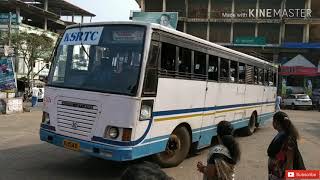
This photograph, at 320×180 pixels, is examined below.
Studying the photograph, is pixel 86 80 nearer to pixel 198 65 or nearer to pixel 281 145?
pixel 198 65

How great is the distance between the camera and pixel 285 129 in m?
5.55

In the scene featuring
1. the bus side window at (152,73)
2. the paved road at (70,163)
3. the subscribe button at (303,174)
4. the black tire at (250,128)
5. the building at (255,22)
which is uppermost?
the building at (255,22)

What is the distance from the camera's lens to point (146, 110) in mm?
8680

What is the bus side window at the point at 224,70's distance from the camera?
12453 millimetres

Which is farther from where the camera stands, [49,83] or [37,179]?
[49,83]

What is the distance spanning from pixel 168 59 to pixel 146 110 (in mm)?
1341

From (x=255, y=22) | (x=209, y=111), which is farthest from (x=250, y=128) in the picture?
(x=255, y=22)

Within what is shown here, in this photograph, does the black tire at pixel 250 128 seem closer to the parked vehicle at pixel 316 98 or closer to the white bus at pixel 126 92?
the white bus at pixel 126 92

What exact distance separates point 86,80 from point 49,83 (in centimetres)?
102

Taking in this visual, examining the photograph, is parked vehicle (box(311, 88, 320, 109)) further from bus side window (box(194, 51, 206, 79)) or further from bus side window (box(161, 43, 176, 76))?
bus side window (box(161, 43, 176, 76))

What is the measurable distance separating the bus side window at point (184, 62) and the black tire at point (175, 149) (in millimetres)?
1198

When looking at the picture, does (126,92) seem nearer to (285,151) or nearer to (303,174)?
(285,151)

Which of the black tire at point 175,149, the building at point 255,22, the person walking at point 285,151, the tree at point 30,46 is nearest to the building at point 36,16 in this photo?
the tree at point 30,46

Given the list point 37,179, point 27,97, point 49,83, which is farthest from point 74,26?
point 27,97
